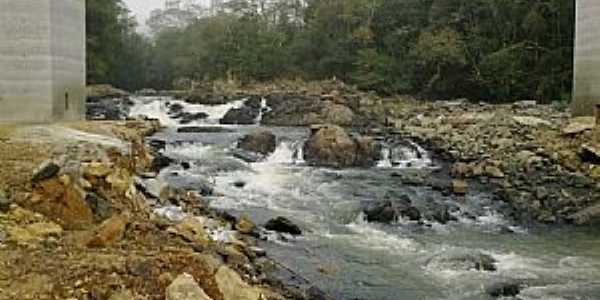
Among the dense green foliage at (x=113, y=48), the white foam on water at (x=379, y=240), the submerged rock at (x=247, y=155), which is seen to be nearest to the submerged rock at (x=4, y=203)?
the white foam on water at (x=379, y=240)

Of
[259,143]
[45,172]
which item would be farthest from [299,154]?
[45,172]

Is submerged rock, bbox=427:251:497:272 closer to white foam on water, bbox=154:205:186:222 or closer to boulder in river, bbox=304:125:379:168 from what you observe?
white foam on water, bbox=154:205:186:222

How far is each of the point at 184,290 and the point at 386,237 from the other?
19.2ft

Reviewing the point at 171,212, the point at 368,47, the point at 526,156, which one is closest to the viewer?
the point at 171,212

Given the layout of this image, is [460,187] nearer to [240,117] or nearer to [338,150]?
[338,150]

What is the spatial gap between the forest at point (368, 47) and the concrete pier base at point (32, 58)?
18579mm

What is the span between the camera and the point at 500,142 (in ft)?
56.7

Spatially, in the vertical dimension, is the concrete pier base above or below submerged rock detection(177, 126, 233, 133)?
above

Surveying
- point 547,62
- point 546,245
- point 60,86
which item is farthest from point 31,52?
point 547,62

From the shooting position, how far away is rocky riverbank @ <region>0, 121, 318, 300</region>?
537 centimetres

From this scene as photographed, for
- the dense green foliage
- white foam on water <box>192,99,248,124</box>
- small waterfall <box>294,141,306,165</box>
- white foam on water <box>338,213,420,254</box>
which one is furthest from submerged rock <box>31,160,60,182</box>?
the dense green foliage

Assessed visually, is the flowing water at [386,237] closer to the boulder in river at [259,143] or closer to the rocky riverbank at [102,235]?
the boulder in river at [259,143]

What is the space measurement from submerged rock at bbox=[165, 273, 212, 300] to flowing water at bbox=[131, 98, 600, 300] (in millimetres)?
2810

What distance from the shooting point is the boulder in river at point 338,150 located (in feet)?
56.4
